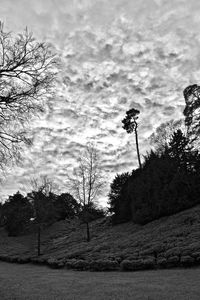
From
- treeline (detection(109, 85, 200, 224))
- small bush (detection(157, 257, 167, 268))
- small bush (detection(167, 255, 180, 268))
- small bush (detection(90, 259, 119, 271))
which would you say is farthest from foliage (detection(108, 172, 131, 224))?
small bush (detection(167, 255, 180, 268))

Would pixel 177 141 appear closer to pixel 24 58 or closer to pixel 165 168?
pixel 165 168

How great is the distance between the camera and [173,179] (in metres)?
34.4

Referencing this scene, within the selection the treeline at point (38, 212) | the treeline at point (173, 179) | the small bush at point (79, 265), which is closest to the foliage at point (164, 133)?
the treeline at point (173, 179)

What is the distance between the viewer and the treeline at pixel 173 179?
106 ft

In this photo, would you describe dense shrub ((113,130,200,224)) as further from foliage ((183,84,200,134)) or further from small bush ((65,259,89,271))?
small bush ((65,259,89,271))

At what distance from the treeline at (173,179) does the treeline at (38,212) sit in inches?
278

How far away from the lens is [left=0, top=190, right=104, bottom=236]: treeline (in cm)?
3834

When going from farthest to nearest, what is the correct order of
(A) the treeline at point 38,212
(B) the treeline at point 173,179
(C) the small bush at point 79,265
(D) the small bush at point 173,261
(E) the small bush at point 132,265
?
(A) the treeline at point 38,212 → (B) the treeline at point 173,179 → (C) the small bush at point 79,265 → (E) the small bush at point 132,265 → (D) the small bush at point 173,261

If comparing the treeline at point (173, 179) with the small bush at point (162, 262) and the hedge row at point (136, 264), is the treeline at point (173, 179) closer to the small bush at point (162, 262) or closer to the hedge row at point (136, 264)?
the hedge row at point (136, 264)

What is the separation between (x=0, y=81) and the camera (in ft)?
33.0

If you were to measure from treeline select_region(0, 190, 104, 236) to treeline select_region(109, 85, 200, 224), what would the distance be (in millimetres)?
7054

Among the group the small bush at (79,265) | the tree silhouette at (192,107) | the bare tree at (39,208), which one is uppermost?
the tree silhouette at (192,107)

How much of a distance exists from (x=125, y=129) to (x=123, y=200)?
11.6 m

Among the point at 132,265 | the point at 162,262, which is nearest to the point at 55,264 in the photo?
the point at 132,265
